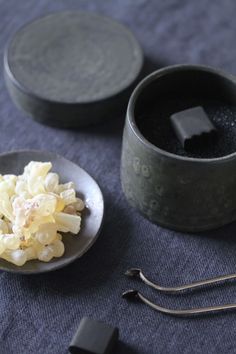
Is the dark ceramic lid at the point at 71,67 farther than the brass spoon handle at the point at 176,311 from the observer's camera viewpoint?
Yes

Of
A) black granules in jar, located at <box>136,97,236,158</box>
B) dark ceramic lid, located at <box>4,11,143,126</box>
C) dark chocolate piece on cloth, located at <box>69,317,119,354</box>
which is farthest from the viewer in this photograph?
dark ceramic lid, located at <box>4,11,143,126</box>

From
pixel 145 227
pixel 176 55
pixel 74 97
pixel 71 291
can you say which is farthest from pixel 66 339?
pixel 176 55

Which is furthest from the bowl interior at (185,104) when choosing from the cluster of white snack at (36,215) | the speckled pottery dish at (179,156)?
the cluster of white snack at (36,215)

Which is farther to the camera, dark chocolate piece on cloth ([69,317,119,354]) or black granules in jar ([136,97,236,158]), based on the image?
black granules in jar ([136,97,236,158])

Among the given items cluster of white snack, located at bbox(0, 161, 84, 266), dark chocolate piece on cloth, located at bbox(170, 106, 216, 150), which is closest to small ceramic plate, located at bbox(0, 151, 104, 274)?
cluster of white snack, located at bbox(0, 161, 84, 266)

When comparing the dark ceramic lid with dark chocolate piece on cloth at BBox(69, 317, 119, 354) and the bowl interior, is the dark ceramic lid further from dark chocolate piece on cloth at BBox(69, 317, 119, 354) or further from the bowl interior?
dark chocolate piece on cloth at BBox(69, 317, 119, 354)

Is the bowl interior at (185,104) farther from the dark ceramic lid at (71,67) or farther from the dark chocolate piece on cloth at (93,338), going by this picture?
the dark chocolate piece on cloth at (93,338)

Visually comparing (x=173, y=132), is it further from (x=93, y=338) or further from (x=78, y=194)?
(x=93, y=338)
